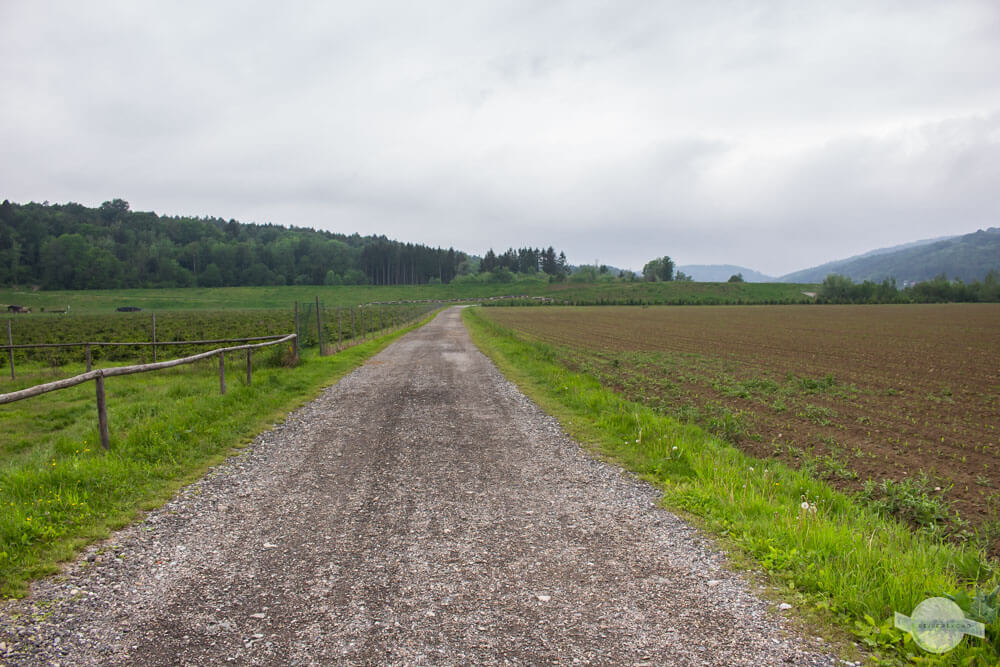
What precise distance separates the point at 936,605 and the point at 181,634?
4.72m

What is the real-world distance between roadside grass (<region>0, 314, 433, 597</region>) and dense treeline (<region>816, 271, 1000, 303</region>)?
119779mm

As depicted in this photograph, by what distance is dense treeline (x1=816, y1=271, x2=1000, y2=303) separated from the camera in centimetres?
10694

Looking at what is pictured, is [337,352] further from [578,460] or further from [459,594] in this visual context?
[459,594]

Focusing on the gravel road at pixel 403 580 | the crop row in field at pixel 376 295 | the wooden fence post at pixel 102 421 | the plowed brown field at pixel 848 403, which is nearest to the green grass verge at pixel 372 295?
the crop row in field at pixel 376 295

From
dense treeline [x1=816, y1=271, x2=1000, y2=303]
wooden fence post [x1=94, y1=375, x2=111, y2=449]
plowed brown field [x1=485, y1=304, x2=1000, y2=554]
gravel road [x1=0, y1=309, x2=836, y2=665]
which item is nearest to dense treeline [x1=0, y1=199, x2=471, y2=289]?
dense treeline [x1=816, y1=271, x2=1000, y2=303]

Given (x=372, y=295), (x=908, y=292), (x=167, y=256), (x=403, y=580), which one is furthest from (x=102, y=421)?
(x=167, y=256)

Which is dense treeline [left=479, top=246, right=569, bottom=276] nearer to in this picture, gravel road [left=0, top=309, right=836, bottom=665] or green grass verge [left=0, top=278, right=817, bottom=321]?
green grass verge [left=0, top=278, right=817, bottom=321]

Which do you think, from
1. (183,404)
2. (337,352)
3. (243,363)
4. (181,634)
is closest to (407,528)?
(181,634)

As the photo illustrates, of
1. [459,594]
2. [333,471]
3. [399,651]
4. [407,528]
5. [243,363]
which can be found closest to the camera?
[399,651]

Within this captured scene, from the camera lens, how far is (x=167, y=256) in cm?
13612

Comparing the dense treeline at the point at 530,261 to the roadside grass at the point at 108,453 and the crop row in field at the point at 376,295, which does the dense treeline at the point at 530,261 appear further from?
the roadside grass at the point at 108,453

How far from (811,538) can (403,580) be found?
3.43 metres

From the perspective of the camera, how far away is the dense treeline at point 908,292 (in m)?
107

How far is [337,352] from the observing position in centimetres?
2003
